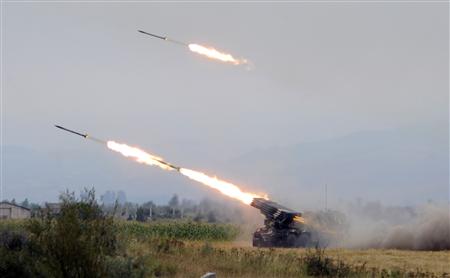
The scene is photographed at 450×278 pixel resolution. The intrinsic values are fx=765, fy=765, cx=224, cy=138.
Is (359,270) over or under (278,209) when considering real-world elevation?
under

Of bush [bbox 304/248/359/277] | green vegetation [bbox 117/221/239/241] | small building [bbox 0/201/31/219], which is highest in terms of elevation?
small building [bbox 0/201/31/219]

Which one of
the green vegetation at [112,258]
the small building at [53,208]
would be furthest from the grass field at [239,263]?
the small building at [53,208]

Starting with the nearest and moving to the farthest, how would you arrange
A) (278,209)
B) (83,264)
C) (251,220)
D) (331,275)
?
(83,264) < (331,275) < (278,209) < (251,220)

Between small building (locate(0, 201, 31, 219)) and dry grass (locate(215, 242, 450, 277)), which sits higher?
small building (locate(0, 201, 31, 219))

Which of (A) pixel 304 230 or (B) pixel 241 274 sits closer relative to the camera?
(B) pixel 241 274

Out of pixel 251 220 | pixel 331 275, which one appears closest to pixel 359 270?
pixel 331 275

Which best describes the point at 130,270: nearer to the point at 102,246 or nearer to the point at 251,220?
the point at 102,246

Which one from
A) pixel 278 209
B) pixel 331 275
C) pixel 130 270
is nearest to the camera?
pixel 130 270

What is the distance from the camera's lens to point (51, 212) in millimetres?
14609

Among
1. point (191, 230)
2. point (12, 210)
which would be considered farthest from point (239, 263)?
point (12, 210)

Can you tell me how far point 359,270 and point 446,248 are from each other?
19.7m

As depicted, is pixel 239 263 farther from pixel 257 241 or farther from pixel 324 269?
pixel 257 241

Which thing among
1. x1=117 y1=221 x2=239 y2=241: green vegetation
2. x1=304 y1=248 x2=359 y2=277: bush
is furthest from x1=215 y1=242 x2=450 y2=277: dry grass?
x1=117 y1=221 x2=239 y2=241: green vegetation

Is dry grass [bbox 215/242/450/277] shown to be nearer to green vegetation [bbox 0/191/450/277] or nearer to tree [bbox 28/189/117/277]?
green vegetation [bbox 0/191/450/277]
